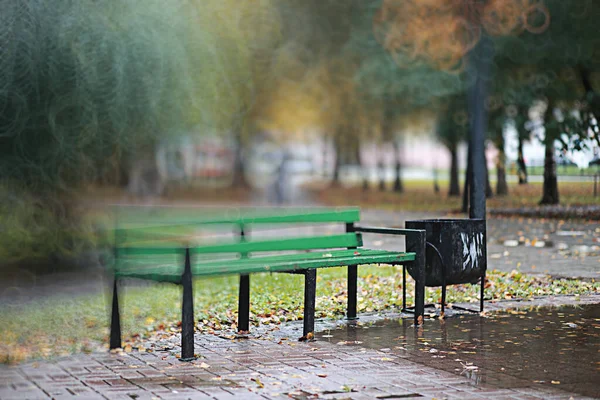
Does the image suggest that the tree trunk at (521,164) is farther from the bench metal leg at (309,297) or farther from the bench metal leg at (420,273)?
the bench metal leg at (309,297)

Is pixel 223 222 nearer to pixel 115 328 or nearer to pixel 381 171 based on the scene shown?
pixel 115 328

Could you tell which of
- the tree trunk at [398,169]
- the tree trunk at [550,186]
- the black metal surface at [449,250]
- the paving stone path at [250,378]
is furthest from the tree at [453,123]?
the paving stone path at [250,378]

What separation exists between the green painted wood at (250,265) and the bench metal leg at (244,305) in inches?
12.5

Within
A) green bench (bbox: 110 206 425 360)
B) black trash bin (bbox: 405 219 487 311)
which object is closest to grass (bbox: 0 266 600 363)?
green bench (bbox: 110 206 425 360)

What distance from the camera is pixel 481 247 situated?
905cm

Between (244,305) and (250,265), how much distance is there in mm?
818

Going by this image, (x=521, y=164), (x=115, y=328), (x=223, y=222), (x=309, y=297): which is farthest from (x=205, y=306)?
(x=521, y=164)

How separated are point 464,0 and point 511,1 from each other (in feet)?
5.25

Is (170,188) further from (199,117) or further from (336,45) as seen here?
(199,117)

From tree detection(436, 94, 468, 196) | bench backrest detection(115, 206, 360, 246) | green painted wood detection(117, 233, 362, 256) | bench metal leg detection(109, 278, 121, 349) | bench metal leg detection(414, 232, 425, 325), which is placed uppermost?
tree detection(436, 94, 468, 196)

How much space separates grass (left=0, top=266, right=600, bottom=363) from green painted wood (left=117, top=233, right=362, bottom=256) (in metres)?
0.73

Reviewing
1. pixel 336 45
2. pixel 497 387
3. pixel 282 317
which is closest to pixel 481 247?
pixel 282 317

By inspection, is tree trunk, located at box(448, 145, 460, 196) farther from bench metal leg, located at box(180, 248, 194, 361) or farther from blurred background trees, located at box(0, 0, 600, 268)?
bench metal leg, located at box(180, 248, 194, 361)

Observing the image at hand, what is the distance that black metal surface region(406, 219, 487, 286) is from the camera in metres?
8.69
